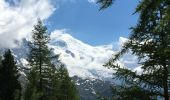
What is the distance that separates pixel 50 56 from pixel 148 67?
40924 mm

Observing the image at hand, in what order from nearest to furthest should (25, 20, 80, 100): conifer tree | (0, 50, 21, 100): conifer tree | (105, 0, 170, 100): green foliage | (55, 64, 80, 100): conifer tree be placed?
1. (105, 0, 170, 100): green foliage
2. (0, 50, 21, 100): conifer tree
3. (25, 20, 80, 100): conifer tree
4. (55, 64, 80, 100): conifer tree

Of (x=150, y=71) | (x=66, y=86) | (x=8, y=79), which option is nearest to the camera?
(x=150, y=71)

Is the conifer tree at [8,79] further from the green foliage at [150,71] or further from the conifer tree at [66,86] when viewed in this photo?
the green foliage at [150,71]

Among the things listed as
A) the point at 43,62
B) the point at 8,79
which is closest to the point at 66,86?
the point at 43,62

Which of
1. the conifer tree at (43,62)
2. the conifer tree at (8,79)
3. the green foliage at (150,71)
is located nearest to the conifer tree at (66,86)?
the conifer tree at (43,62)

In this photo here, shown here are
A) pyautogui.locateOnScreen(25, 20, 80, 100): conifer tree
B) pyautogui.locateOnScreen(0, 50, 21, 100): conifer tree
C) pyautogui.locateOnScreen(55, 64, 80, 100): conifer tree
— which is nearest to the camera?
pyautogui.locateOnScreen(0, 50, 21, 100): conifer tree

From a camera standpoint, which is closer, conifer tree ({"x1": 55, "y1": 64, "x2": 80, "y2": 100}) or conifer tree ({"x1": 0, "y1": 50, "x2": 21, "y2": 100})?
conifer tree ({"x1": 0, "y1": 50, "x2": 21, "y2": 100})

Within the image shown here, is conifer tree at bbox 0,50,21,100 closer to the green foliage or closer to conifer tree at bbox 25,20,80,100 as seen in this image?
conifer tree at bbox 25,20,80,100

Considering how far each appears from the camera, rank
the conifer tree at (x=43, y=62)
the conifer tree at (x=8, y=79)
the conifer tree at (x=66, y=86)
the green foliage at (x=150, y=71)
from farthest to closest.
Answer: the conifer tree at (x=66, y=86)
the conifer tree at (x=43, y=62)
the conifer tree at (x=8, y=79)
the green foliage at (x=150, y=71)

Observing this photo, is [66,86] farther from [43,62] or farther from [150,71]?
[150,71]

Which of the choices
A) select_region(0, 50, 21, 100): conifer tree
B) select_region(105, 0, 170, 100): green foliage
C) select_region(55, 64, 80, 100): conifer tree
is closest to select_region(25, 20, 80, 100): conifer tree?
select_region(0, 50, 21, 100): conifer tree

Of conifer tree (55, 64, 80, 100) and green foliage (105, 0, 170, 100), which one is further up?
conifer tree (55, 64, 80, 100)

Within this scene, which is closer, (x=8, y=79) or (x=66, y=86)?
(x=8, y=79)

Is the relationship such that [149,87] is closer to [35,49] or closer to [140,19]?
[140,19]
